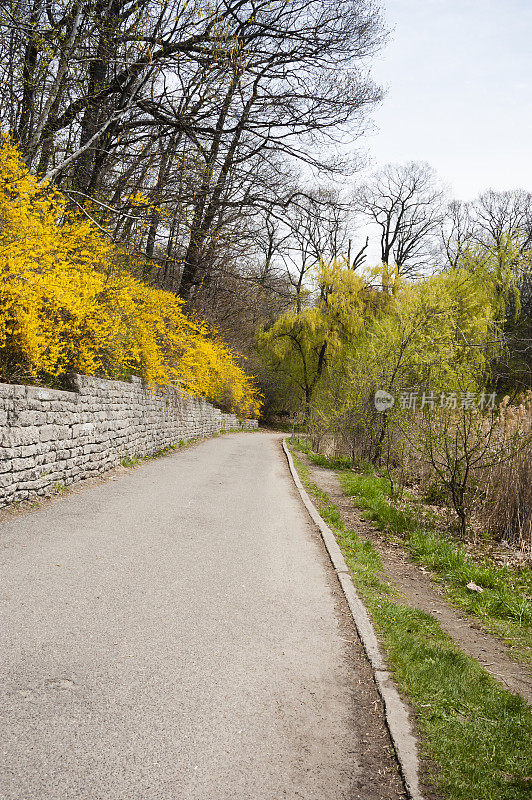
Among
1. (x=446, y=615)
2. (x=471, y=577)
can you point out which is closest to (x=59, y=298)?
(x=446, y=615)

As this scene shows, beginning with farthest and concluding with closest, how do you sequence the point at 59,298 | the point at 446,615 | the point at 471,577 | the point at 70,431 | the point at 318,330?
1. the point at 318,330
2. the point at 70,431
3. the point at 59,298
4. the point at 471,577
5. the point at 446,615

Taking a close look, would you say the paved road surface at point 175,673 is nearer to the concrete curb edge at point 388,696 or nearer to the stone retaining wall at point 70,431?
the concrete curb edge at point 388,696

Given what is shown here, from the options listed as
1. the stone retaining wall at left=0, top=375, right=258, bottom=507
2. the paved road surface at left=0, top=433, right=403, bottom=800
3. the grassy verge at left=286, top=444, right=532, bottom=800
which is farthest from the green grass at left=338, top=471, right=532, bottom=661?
the stone retaining wall at left=0, top=375, right=258, bottom=507

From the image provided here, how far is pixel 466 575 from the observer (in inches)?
229

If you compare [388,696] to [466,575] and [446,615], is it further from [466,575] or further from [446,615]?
[466,575]

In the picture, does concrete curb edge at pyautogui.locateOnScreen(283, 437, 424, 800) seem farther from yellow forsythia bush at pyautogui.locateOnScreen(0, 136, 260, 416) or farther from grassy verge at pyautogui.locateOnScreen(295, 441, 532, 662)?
yellow forsythia bush at pyautogui.locateOnScreen(0, 136, 260, 416)

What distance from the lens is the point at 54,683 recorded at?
2.94 metres

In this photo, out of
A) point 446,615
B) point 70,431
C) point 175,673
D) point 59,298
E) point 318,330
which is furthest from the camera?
→ point 318,330

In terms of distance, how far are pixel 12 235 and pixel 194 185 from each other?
633 cm

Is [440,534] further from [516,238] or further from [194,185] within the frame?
[516,238]

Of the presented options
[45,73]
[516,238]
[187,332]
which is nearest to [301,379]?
[516,238]

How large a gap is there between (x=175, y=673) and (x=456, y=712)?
1741 mm

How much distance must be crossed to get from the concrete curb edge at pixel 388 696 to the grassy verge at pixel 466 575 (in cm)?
113

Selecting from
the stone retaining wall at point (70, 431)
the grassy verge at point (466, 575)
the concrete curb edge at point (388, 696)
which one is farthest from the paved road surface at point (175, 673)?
the grassy verge at point (466, 575)
